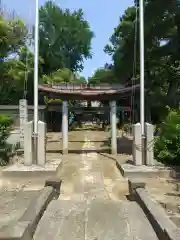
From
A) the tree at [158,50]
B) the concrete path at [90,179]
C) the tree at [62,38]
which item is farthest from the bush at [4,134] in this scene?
the tree at [62,38]

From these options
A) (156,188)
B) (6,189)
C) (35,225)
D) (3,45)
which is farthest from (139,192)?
(3,45)

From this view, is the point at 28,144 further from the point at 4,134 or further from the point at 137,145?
the point at 137,145

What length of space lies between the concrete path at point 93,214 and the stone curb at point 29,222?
0.15 m

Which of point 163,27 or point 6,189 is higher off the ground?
point 163,27

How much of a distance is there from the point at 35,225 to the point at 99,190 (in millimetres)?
4165

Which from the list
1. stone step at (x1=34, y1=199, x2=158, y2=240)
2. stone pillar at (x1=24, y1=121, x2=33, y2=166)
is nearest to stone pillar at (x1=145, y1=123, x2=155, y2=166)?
stone pillar at (x1=24, y1=121, x2=33, y2=166)

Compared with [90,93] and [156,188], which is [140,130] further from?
[90,93]

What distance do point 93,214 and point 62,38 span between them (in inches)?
1578

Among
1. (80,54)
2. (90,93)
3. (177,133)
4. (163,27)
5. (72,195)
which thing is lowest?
(72,195)

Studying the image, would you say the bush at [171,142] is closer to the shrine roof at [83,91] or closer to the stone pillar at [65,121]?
the shrine roof at [83,91]

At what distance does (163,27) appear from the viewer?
16156mm

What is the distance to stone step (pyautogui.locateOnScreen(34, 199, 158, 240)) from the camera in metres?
5.72

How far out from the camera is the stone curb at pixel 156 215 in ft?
16.2

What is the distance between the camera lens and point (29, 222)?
5.44m
